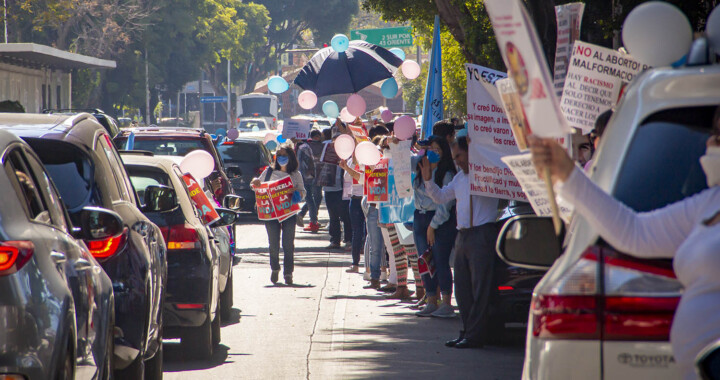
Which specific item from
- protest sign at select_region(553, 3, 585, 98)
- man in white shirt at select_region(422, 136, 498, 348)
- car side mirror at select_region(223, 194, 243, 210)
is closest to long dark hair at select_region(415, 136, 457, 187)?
man in white shirt at select_region(422, 136, 498, 348)

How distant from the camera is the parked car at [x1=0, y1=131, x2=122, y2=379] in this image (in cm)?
400

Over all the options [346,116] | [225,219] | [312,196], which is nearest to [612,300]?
[225,219]

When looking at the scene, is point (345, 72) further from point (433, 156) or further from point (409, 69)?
point (433, 156)

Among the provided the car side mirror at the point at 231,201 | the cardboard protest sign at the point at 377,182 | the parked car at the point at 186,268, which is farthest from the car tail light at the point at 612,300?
the cardboard protest sign at the point at 377,182

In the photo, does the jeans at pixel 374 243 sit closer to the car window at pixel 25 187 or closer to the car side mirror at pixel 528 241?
the car window at pixel 25 187

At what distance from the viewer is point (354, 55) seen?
1909cm

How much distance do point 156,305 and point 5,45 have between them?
84.8 ft

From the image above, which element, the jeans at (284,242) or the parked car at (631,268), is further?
the jeans at (284,242)

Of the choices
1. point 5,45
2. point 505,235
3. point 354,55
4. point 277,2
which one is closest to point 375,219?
point 354,55

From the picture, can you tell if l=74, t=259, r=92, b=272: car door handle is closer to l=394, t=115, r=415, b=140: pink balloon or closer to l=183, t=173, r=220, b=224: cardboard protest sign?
l=183, t=173, r=220, b=224: cardboard protest sign

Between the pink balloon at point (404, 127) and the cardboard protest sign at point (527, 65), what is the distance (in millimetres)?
8769

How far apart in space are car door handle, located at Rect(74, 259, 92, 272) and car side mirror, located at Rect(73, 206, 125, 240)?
300 mm

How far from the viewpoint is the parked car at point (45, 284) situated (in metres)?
4.00

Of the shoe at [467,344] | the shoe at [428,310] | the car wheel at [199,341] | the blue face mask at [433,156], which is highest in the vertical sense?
the blue face mask at [433,156]
